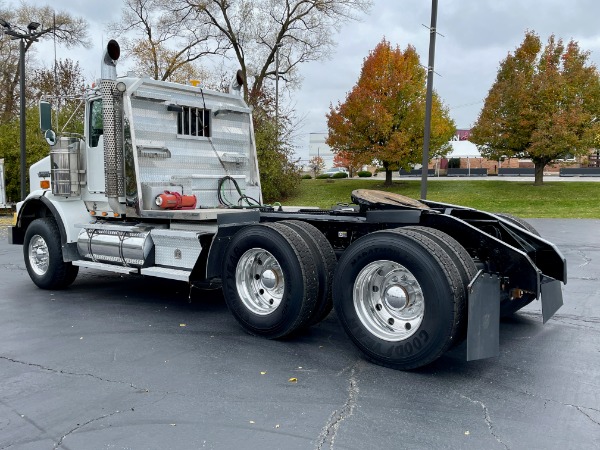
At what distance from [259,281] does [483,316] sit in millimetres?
2186

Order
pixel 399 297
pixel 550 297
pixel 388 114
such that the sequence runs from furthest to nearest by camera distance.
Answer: pixel 388 114
pixel 550 297
pixel 399 297

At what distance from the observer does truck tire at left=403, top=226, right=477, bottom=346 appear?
419 cm

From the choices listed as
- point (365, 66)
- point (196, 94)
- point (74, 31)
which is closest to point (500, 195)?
point (365, 66)

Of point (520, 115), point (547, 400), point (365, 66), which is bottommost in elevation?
point (547, 400)

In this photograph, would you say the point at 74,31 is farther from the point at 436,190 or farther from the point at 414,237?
the point at 414,237

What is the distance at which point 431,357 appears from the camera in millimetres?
4246

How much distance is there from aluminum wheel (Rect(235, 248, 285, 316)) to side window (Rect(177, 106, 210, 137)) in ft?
8.71

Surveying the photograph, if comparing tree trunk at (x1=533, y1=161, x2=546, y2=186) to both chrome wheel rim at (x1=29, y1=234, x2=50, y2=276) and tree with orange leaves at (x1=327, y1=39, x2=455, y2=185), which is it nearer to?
tree with orange leaves at (x1=327, y1=39, x2=455, y2=185)

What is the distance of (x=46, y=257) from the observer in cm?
787

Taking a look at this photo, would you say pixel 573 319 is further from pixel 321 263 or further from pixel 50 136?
Answer: pixel 50 136

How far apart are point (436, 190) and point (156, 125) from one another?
26.2 metres

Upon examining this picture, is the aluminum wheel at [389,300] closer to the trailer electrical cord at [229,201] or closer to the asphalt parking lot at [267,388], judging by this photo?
the asphalt parking lot at [267,388]

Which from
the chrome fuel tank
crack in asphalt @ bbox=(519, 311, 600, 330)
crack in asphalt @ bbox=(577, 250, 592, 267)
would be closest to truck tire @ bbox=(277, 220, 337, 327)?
the chrome fuel tank

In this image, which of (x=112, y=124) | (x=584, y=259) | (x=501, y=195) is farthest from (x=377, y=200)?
(x=501, y=195)
